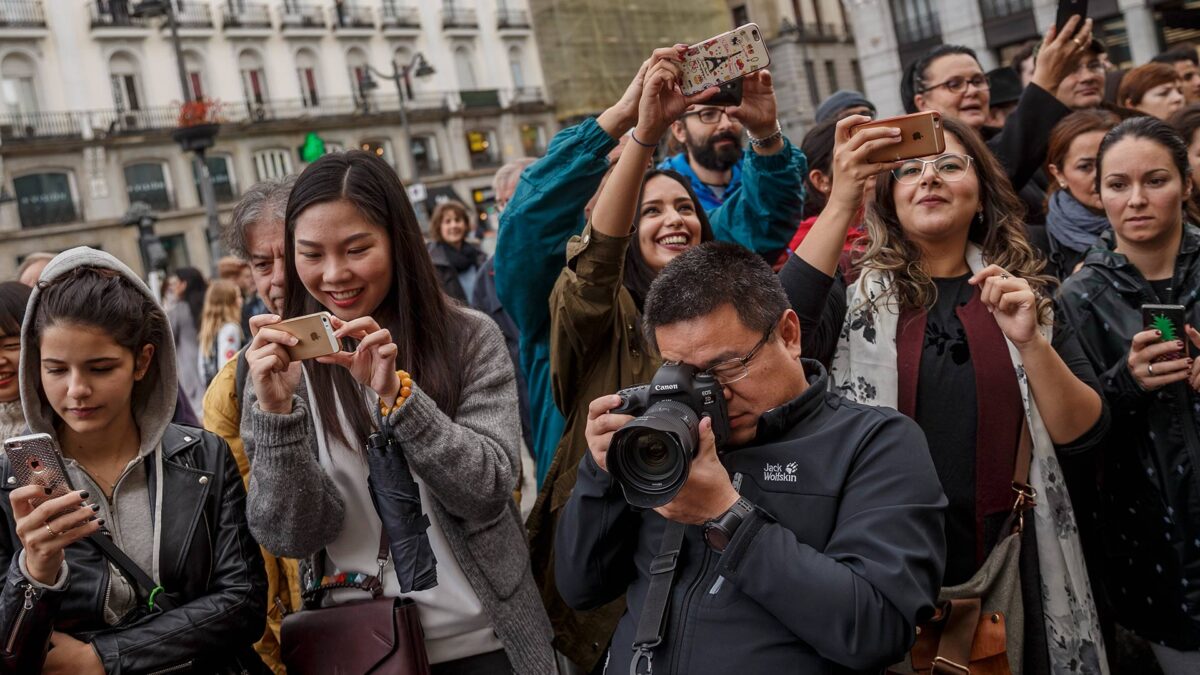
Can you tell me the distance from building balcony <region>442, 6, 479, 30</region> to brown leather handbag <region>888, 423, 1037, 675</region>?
1642 inches

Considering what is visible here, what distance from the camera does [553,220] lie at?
305 cm

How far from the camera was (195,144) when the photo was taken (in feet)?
43.2

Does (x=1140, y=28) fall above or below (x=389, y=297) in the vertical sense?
above

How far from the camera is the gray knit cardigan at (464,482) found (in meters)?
2.41

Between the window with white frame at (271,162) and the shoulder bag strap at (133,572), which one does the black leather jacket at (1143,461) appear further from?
the window with white frame at (271,162)

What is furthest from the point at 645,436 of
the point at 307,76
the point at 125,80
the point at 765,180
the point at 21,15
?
the point at 307,76

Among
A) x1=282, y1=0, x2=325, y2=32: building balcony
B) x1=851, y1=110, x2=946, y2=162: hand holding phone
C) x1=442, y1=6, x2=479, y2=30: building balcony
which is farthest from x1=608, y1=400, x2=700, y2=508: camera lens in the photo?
x1=442, y1=6, x2=479, y2=30: building balcony

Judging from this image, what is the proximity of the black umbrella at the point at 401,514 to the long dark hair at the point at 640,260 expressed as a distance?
108cm

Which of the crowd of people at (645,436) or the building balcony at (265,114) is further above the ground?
the building balcony at (265,114)

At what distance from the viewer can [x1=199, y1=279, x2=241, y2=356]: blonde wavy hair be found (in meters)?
7.70

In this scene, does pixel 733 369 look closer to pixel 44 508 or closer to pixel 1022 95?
pixel 44 508

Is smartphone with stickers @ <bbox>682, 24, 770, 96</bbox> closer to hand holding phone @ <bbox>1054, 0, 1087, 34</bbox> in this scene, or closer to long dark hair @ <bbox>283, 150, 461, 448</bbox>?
long dark hair @ <bbox>283, 150, 461, 448</bbox>

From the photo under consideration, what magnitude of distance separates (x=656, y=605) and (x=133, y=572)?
1.26m

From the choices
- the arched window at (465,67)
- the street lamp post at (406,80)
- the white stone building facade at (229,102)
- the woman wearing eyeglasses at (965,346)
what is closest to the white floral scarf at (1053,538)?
the woman wearing eyeglasses at (965,346)
